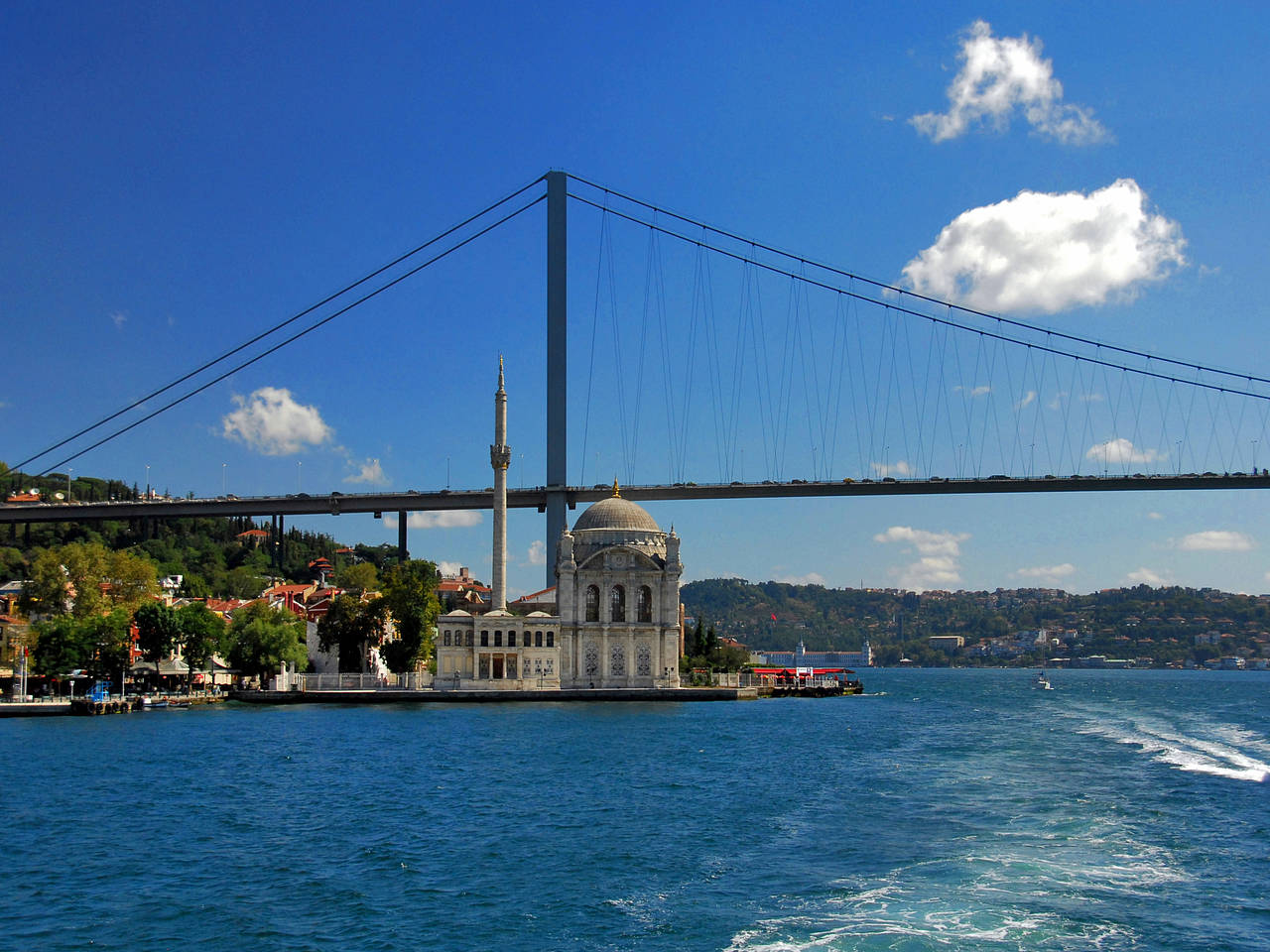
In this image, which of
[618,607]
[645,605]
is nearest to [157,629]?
[618,607]

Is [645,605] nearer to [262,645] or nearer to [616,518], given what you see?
[616,518]

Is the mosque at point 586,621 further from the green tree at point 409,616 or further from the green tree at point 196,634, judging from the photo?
the green tree at point 196,634

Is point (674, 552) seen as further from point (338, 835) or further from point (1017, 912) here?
point (1017, 912)

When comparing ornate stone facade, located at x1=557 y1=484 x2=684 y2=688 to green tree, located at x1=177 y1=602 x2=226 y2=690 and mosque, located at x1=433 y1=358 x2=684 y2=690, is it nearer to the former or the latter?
mosque, located at x1=433 y1=358 x2=684 y2=690

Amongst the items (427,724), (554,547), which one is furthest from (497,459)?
(427,724)

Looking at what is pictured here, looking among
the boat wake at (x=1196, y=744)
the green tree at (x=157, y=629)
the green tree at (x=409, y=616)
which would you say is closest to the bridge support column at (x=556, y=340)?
the green tree at (x=409, y=616)

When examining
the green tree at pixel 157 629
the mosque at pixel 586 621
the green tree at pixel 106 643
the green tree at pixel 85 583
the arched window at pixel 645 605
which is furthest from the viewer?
the arched window at pixel 645 605
